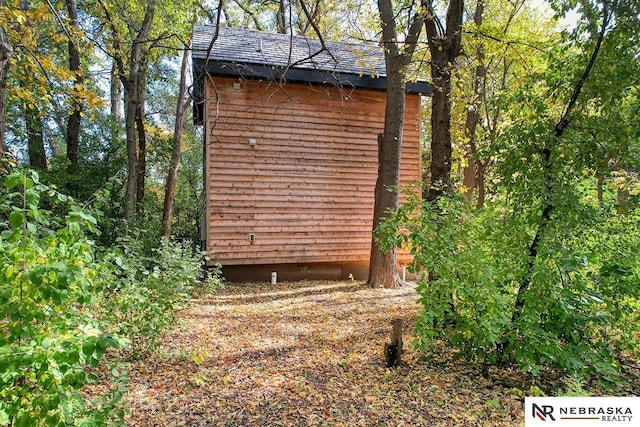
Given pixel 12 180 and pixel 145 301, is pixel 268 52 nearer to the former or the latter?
pixel 145 301

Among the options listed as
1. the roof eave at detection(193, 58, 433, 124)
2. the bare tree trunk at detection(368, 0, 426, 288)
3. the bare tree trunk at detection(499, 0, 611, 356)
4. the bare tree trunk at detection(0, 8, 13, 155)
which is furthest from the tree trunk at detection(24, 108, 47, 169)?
the bare tree trunk at detection(499, 0, 611, 356)

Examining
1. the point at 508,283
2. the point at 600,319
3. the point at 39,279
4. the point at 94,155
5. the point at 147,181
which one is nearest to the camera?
the point at 39,279

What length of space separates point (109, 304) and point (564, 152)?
4121mm

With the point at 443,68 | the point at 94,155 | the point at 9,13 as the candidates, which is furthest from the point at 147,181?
the point at 443,68

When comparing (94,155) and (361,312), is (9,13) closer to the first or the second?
(361,312)

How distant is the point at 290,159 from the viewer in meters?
8.20

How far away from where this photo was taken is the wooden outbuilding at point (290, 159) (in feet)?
25.4

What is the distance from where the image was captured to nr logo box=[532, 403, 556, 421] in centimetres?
257

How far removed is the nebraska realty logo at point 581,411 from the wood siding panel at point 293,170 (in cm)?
603

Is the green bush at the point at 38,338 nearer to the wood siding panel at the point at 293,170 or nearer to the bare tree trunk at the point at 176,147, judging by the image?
the wood siding panel at the point at 293,170

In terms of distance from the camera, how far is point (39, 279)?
5.17ft

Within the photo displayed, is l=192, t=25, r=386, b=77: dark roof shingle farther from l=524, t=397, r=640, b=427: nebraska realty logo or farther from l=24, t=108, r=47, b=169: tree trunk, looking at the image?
l=524, t=397, r=640, b=427: nebraska realty logo

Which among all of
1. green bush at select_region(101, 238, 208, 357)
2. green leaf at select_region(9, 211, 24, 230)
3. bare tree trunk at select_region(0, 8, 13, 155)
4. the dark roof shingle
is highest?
the dark roof shingle

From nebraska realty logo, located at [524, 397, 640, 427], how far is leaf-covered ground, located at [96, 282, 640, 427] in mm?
143
